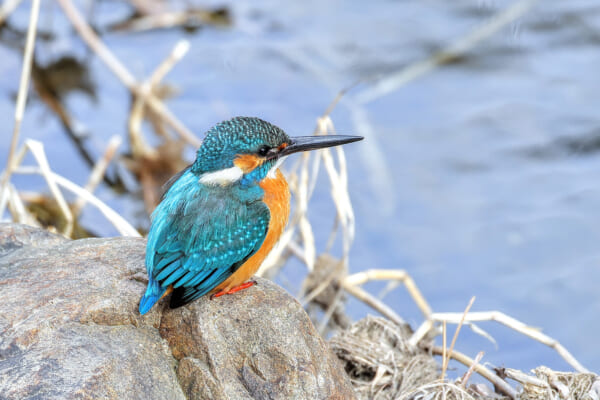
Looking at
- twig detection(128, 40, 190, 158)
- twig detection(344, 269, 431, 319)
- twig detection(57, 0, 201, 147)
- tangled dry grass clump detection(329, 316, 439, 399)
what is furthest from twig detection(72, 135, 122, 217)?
tangled dry grass clump detection(329, 316, 439, 399)

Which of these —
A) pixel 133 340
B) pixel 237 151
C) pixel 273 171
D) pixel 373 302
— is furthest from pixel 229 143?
pixel 373 302

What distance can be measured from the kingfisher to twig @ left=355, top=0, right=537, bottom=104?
13.3ft

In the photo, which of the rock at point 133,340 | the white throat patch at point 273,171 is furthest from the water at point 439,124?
the rock at point 133,340

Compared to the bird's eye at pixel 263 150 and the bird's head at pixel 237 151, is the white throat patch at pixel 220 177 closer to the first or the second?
the bird's head at pixel 237 151

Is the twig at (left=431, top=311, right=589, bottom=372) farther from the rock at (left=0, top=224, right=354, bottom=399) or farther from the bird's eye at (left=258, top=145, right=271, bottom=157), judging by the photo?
the bird's eye at (left=258, top=145, right=271, bottom=157)

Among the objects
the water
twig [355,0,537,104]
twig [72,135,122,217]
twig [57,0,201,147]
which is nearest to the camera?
the water

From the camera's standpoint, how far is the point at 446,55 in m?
7.95

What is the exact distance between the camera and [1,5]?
26.5ft

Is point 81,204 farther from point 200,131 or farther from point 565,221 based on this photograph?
point 565,221

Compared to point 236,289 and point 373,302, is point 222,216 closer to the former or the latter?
point 236,289

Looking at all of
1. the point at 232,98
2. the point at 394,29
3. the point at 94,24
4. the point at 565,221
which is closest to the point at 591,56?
the point at 394,29

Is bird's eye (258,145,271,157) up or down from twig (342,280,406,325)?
up

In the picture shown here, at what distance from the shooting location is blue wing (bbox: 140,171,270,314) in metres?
3.07

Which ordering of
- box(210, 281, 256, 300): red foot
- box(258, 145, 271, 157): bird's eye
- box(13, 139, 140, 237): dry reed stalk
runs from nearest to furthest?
1. box(210, 281, 256, 300): red foot
2. box(258, 145, 271, 157): bird's eye
3. box(13, 139, 140, 237): dry reed stalk
